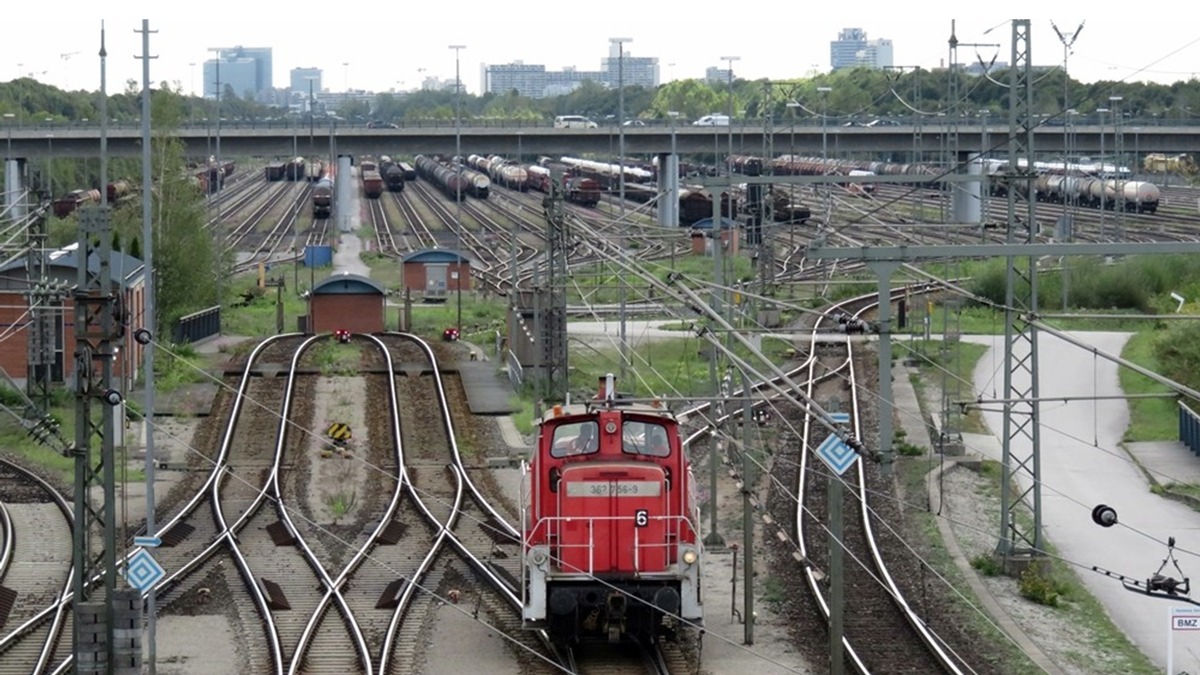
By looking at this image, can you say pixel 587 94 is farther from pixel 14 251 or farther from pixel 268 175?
pixel 14 251

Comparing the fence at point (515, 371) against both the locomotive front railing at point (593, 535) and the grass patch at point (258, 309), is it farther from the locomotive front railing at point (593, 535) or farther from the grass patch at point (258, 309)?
the locomotive front railing at point (593, 535)

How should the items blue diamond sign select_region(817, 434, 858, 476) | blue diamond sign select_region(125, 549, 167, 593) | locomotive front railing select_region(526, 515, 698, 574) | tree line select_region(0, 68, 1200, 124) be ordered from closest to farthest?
blue diamond sign select_region(817, 434, 858, 476) → blue diamond sign select_region(125, 549, 167, 593) → locomotive front railing select_region(526, 515, 698, 574) → tree line select_region(0, 68, 1200, 124)

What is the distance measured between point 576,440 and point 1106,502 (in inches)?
485

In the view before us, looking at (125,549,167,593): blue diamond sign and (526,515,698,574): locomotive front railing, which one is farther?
(526,515,698,574): locomotive front railing

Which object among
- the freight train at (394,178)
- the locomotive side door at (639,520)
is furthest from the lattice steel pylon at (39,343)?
the freight train at (394,178)

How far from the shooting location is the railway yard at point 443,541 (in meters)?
18.5

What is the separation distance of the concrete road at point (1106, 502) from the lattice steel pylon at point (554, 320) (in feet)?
25.3

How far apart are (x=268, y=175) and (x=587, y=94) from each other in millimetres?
71032

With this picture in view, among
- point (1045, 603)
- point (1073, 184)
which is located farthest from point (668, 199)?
point (1045, 603)

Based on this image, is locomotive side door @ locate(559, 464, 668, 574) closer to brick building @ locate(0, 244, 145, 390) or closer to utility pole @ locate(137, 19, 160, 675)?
utility pole @ locate(137, 19, 160, 675)

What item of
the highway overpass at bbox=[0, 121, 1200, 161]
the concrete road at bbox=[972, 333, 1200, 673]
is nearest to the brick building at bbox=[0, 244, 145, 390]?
the concrete road at bbox=[972, 333, 1200, 673]

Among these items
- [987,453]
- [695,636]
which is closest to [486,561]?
[695,636]

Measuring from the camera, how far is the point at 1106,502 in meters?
27.2

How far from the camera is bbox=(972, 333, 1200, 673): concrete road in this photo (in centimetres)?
2091
